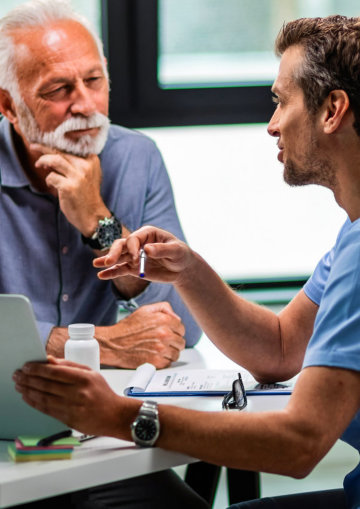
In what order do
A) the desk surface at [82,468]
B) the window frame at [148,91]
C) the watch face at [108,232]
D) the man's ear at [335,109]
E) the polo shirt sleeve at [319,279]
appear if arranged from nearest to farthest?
the desk surface at [82,468] → the man's ear at [335,109] → the polo shirt sleeve at [319,279] → the watch face at [108,232] → the window frame at [148,91]

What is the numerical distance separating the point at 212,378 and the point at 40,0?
1.21 metres

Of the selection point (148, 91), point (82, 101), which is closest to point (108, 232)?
point (82, 101)

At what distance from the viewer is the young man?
133cm

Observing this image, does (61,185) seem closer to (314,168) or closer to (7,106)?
(7,106)

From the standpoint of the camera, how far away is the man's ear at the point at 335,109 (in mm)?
1509

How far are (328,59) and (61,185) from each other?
927 mm

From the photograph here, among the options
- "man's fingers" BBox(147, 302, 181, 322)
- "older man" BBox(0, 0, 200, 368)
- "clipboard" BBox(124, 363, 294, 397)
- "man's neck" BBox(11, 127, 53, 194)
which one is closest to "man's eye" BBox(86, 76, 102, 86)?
"older man" BBox(0, 0, 200, 368)

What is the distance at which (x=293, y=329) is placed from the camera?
6.28 feet

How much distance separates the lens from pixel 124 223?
7.84ft

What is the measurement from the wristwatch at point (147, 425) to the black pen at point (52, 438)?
0.35 feet

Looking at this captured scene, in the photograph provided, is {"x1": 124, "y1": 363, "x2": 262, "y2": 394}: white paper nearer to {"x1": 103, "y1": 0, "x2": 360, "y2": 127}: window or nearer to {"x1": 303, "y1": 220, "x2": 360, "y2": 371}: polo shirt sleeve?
{"x1": 303, "y1": 220, "x2": 360, "y2": 371}: polo shirt sleeve

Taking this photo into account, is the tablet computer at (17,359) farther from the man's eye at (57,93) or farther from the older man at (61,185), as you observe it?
the man's eye at (57,93)

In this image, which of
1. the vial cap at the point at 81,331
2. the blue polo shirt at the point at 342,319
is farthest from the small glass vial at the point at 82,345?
the blue polo shirt at the point at 342,319

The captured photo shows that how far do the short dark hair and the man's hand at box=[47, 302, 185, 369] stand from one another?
68 centimetres
